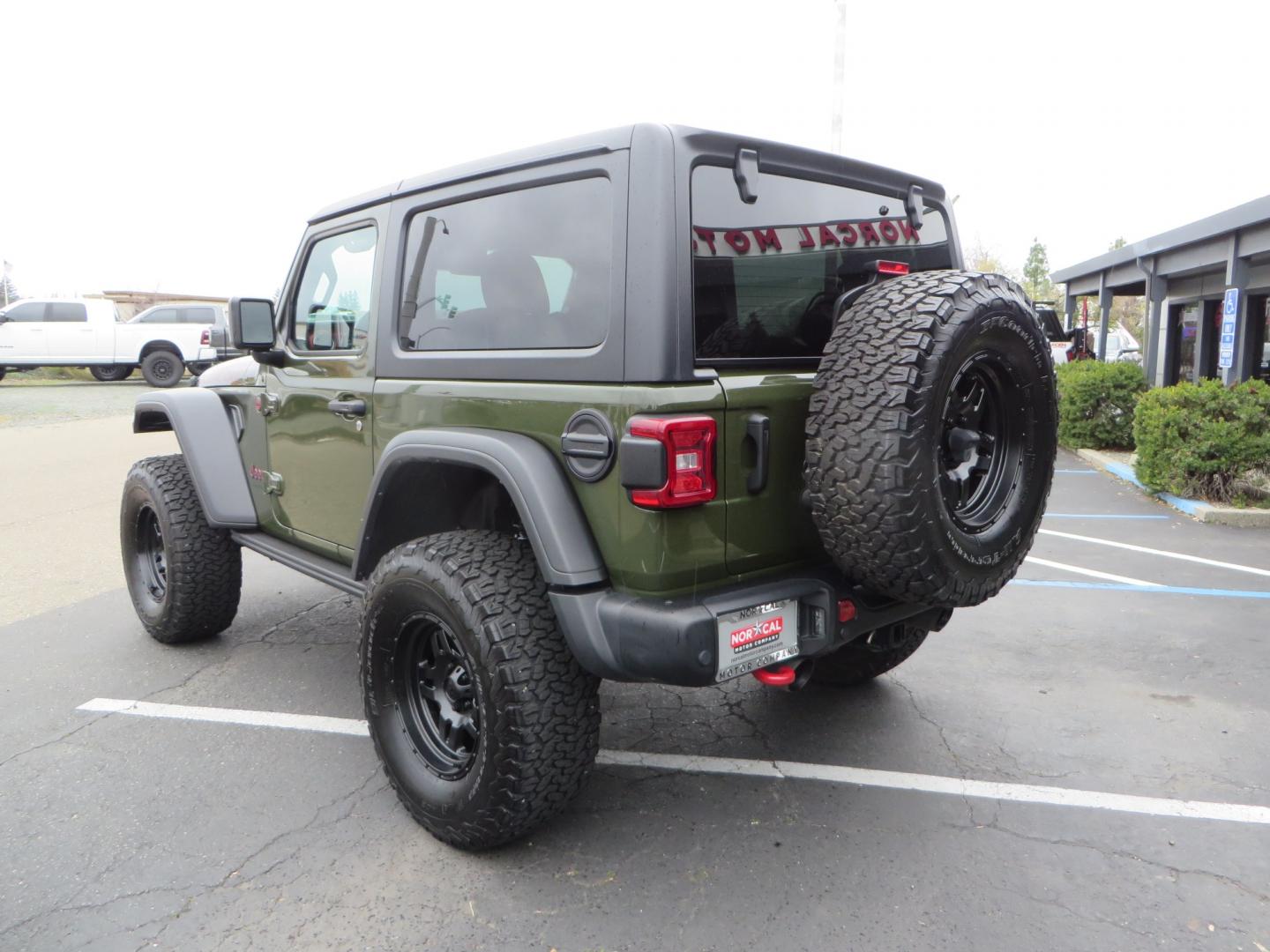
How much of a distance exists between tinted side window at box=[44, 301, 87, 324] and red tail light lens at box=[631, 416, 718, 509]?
23.0 meters

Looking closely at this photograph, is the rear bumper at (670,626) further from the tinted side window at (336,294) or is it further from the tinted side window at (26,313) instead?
the tinted side window at (26,313)

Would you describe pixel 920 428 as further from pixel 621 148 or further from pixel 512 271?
pixel 512 271

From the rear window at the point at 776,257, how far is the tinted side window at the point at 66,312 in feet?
74.4

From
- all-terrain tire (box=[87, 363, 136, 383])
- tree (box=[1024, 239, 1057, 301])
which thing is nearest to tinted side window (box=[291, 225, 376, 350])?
all-terrain tire (box=[87, 363, 136, 383])

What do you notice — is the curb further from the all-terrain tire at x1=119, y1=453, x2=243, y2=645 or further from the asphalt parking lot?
the all-terrain tire at x1=119, y1=453, x2=243, y2=645

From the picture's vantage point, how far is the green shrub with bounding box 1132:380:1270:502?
7.64m

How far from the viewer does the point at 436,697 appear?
116 inches

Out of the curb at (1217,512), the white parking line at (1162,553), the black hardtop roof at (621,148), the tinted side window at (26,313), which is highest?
the tinted side window at (26,313)

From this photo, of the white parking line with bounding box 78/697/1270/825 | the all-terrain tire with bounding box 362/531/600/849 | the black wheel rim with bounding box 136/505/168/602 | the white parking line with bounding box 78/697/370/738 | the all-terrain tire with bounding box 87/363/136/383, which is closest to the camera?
the all-terrain tire with bounding box 362/531/600/849

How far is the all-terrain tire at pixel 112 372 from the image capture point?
22.4m

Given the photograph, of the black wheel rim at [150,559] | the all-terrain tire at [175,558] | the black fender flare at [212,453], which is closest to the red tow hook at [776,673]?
the black fender flare at [212,453]

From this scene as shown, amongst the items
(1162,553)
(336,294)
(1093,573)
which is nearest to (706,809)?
(336,294)

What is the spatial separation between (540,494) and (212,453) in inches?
95.5

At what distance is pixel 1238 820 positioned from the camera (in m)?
2.92
